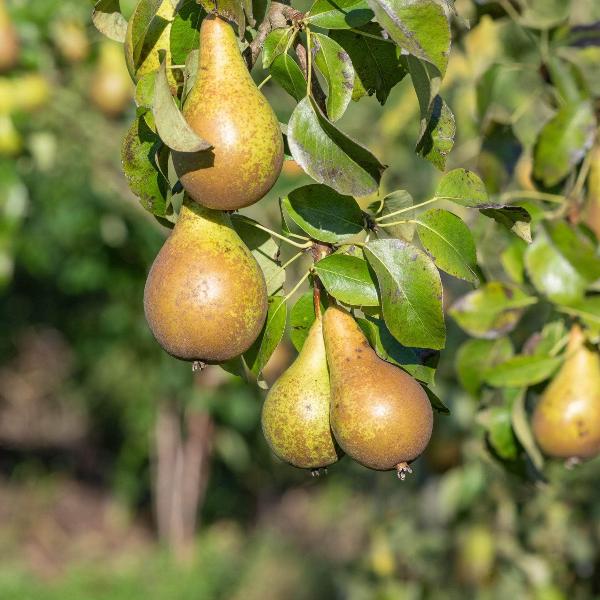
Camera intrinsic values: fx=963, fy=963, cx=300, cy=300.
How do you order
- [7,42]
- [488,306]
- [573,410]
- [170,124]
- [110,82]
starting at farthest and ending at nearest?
[110,82] < [7,42] < [488,306] < [573,410] < [170,124]

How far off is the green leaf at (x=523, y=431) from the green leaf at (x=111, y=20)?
709 mm

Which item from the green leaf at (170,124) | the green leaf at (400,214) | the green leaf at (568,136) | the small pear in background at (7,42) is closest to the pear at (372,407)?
the green leaf at (400,214)

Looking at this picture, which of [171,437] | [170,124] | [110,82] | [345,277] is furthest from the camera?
[171,437]

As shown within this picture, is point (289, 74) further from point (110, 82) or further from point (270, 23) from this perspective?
point (110, 82)

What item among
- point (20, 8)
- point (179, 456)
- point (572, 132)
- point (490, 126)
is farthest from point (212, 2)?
point (179, 456)

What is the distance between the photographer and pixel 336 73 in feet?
2.49

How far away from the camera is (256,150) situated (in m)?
0.68

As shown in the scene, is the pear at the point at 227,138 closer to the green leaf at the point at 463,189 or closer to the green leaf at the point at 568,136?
the green leaf at the point at 463,189

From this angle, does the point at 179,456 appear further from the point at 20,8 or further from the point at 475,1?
the point at 475,1

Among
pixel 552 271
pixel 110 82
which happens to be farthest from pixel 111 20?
pixel 110 82

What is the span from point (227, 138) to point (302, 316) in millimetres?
210

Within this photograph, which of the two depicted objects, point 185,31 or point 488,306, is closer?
point 185,31

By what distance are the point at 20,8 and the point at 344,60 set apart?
73.6 inches

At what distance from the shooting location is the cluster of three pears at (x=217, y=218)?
675mm
